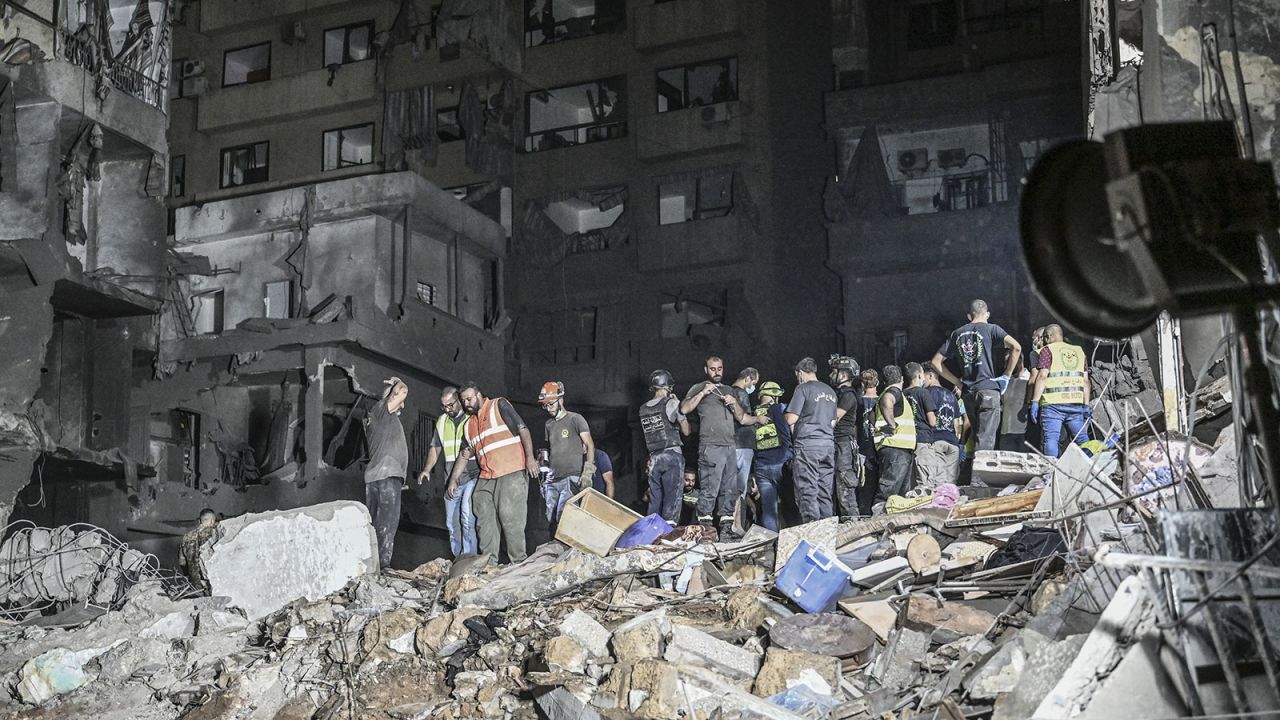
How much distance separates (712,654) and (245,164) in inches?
1136

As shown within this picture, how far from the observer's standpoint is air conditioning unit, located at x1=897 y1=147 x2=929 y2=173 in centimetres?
2797

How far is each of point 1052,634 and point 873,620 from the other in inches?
84.1

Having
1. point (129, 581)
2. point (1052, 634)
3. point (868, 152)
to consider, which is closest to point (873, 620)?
point (1052, 634)

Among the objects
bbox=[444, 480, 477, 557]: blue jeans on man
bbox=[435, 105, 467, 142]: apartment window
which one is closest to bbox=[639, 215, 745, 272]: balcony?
bbox=[435, 105, 467, 142]: apartment window

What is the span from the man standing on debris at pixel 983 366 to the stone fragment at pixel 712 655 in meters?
5.62

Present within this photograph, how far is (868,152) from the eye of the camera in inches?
1099

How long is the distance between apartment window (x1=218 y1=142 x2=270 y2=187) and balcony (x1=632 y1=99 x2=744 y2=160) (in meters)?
10.6

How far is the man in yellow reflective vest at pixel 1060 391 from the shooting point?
13.0 m

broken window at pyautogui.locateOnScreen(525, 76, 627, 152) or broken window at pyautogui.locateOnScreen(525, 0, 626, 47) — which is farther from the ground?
broken window at pyautogui.locateOnScreen(525, 0, 626, 47)

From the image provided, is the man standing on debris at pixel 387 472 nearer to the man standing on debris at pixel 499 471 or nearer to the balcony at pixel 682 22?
the man standing on debris at pixel 499 471

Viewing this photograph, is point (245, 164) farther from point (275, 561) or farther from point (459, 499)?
point (275, 561)

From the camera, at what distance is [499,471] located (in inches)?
524

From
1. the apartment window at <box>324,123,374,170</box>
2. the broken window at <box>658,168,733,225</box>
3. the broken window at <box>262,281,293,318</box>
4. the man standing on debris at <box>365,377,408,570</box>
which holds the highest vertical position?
the apartment window at <box>324,123,374,170</box>

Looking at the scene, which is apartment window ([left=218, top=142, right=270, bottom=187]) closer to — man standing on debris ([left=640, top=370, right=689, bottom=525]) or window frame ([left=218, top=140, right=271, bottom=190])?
window frame ([left=218, top=140, right=271, bottom=190])
